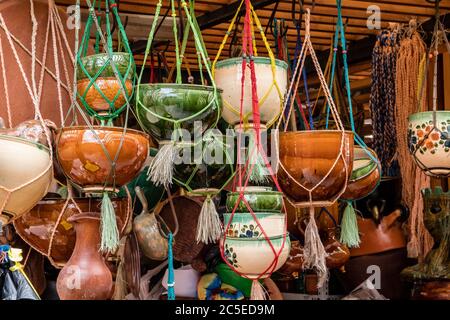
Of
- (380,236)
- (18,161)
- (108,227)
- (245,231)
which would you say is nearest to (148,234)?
(108,227)

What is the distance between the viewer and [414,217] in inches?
121

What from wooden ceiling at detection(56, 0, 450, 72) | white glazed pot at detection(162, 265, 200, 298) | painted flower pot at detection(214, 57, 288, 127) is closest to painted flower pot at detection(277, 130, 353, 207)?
painted flower pot at detection(214, 57, 288, 127)

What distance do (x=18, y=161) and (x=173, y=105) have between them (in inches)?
15.0

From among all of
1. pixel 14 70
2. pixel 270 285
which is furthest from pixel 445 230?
pixel 14 70

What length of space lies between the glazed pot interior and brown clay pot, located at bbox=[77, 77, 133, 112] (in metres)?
0.19

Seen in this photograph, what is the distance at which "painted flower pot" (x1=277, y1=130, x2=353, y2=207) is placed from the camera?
1.74m

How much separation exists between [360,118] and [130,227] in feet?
4.60

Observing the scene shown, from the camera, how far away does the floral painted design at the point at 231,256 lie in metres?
1.67

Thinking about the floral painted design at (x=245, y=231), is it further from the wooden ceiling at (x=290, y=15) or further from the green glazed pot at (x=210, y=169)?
the wooden ceiling at (x=290, y=15)

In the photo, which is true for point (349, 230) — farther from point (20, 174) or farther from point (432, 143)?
point (20, 174)

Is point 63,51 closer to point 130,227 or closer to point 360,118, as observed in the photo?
point 130,227

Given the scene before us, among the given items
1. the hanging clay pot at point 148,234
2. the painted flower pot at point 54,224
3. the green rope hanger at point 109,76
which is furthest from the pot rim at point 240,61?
the hanging clay pot at point 148,234

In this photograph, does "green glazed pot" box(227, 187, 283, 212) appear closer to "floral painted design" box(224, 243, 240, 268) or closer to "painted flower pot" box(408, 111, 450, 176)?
"floral painted design" box(224, 243, 240, 268)

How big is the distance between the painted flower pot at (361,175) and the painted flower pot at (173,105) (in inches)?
22.9
